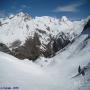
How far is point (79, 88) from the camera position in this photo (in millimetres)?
27531

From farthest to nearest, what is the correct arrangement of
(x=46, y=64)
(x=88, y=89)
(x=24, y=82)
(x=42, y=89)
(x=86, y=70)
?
(x=46, y=64) → (x=86, y=70) → (x=24, y=82) → (x=42, y=89) → (x=88, y=89)

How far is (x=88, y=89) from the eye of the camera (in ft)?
85.4

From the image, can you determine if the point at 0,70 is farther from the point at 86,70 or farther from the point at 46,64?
the point at 46,64

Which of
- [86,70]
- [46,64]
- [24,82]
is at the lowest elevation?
[24,82]

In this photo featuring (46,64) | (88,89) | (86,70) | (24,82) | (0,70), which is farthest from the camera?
(46,64)

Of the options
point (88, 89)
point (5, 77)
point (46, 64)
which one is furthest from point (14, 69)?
point (46, 64)

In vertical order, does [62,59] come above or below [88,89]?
above

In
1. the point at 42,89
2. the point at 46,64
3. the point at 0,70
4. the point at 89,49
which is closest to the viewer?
the point at 42,89

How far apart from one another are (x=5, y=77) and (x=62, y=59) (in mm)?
36770

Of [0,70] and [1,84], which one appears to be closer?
[1,84]

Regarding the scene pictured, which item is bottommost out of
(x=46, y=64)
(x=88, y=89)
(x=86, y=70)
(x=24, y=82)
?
(x=88, y=89)

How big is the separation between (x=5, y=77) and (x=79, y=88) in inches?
433

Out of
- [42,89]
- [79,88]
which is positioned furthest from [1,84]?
[79,88]

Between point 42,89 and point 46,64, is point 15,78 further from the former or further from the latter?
point 46,64
